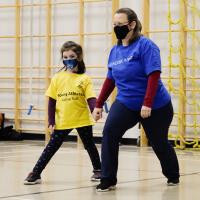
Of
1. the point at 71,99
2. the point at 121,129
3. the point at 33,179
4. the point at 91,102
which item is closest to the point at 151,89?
the point at 121,129

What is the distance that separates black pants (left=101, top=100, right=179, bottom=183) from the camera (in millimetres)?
4883

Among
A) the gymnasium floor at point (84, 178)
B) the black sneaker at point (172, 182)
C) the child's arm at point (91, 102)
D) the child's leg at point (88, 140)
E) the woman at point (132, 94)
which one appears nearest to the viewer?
the gymnasium floor at point (84, 178)

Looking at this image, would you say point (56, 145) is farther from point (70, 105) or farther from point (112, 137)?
point (112, 137)

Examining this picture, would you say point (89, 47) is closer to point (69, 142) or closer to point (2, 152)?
point (69, 142)

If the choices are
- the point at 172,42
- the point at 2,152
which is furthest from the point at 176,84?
the point at 2,152

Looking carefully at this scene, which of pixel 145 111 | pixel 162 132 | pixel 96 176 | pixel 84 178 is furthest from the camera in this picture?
pixel 84 178

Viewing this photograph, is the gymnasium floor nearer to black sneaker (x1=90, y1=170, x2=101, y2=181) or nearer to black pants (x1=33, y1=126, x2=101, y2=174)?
black sneaker (x1=90, y1=170, x2=101, y2=181)

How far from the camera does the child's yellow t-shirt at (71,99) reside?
543 cm

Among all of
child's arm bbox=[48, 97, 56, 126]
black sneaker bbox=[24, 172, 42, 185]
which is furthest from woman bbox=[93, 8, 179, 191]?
black sneaker bbox=[24, 172, 42, 185]

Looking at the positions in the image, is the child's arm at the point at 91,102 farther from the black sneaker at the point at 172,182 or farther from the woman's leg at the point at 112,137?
the black sneaker at the point at 172,182

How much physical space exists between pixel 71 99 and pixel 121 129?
0.73 meters

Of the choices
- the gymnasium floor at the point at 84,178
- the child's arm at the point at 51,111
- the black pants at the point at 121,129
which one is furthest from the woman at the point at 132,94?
the child's arm at the point at 51,111

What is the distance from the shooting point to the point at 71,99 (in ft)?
17.9

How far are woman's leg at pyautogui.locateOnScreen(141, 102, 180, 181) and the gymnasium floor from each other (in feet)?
0.72
